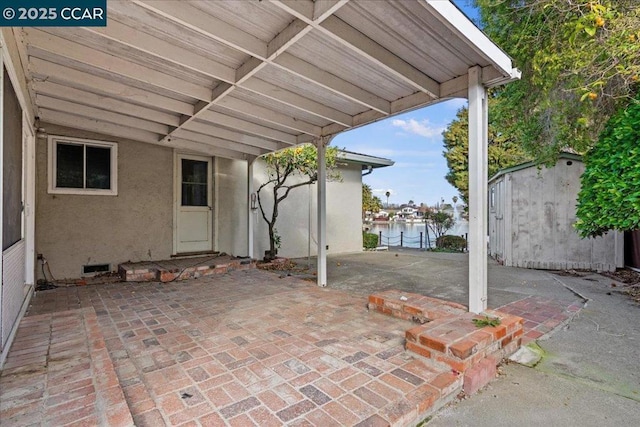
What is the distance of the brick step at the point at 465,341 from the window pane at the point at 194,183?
17.3 ft

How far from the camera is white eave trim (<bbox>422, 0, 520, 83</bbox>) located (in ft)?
7.06

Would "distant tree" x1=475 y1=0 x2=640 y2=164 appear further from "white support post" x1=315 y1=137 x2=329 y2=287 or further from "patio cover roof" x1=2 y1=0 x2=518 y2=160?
"white support post" x1=315 y1=137 x2=329 y2=287

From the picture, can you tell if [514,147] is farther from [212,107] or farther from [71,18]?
[71,18]

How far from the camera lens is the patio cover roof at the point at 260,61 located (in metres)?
2.36

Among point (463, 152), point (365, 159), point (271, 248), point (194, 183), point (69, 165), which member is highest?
point (463, 152)

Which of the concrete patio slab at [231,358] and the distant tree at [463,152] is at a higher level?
the distant tree at [463,152]

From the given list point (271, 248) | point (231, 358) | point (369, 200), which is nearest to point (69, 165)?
point (271, 248)

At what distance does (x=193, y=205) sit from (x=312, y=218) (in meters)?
3.44

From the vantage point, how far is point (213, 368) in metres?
2.29

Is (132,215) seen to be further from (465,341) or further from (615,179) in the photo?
(615,179)

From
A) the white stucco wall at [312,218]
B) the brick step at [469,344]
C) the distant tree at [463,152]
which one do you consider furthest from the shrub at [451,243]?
the brick step at [469,344]

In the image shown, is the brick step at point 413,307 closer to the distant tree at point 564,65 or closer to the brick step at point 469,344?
the brick step at point 469,344

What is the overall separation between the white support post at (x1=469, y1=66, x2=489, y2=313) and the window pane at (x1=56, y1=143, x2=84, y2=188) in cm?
606

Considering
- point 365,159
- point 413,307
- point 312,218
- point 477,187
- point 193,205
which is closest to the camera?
point 477,187
